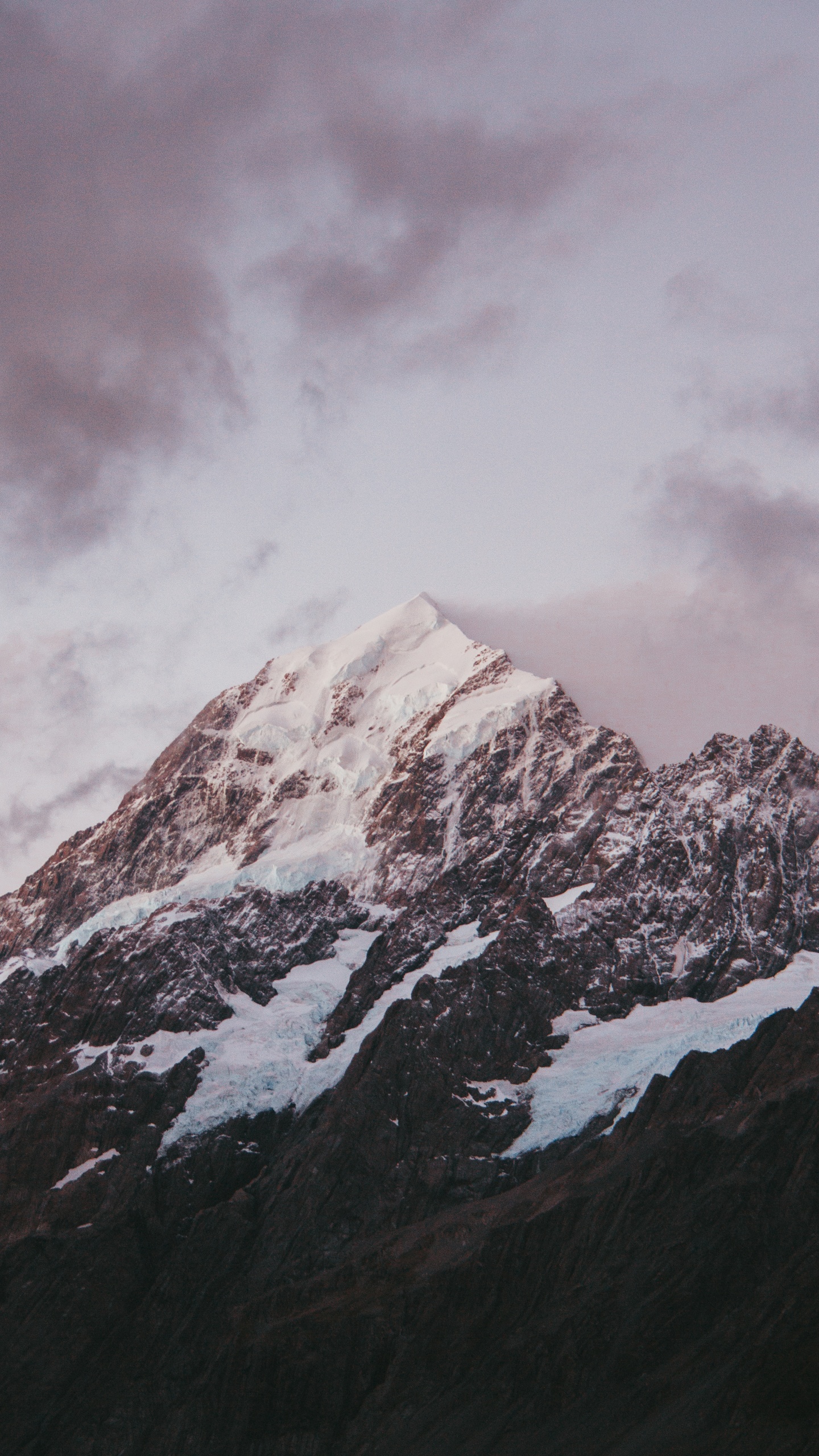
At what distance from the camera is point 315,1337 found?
193 meters

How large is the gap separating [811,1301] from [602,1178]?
38.1m

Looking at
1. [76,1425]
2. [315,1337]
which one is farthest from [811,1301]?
[76,1425]

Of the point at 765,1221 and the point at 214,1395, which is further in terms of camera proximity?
the point at 214,1395

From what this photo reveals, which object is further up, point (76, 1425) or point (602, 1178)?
point (76, 1425)

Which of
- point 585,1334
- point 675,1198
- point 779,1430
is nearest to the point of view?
point 779,1430

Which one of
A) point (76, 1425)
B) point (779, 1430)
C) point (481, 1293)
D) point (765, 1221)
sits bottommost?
point (779, 1430)

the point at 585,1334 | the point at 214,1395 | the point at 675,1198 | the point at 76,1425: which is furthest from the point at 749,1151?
the point at 76,1425

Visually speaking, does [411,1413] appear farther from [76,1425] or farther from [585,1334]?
[76,1425]

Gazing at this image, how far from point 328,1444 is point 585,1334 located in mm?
29397

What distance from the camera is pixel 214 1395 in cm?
19338

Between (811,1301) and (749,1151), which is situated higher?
(749,1151)

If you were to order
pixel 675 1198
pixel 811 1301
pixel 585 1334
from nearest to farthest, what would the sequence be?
pixel 811 1301 → pixel 585 1334 → pixel 675 1198

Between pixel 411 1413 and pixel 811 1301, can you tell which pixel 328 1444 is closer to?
pixel 411 1413

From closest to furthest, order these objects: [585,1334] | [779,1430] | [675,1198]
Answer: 1. [779,1430]
2. [585,1334]
3. [675,1198]
